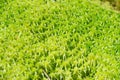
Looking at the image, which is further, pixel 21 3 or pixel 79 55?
pixel 21 3

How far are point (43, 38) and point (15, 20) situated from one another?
1592mm

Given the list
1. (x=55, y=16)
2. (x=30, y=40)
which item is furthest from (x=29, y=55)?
(x=55, y=16)

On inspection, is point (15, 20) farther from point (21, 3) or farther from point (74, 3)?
point (74, 3)

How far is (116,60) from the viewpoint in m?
7.93

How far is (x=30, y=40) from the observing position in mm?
9086

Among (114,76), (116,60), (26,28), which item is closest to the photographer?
(114,76)

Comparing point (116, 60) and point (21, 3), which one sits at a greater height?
point (21, 3)

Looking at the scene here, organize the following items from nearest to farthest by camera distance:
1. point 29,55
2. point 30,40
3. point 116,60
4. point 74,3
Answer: point 116,60 < point 29,55 < point 30,40 < point 74,3

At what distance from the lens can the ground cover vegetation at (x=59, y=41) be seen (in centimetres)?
782

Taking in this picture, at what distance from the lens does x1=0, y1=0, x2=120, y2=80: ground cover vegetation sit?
25.7 feet

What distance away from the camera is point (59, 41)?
888cm

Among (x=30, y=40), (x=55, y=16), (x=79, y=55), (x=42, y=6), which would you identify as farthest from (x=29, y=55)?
(x=42, y=6)

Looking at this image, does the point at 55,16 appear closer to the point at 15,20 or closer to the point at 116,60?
the point at 15,20

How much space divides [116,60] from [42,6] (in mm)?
4098
